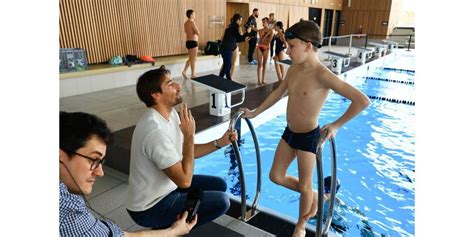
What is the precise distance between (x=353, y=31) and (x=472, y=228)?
24852 mm

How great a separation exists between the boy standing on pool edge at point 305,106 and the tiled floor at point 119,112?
1.58 ft

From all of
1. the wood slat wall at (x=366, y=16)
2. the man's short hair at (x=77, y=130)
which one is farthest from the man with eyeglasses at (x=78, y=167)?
the wood slat wall at (x=366, y=16)

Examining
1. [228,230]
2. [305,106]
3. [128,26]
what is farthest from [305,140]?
[128,26]

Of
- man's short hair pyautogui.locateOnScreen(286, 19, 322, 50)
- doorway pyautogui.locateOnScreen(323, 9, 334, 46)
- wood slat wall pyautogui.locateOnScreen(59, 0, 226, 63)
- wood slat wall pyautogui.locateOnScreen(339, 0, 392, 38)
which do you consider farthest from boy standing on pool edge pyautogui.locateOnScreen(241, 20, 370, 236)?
wood slat wall pyautogui.locateOnScreen(339, 0, 392, 38)

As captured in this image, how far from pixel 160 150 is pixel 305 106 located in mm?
1140

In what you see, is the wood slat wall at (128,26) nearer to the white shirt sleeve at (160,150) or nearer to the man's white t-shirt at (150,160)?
the man's white t-shirt at (150,160)

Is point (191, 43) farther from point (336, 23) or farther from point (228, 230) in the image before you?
point (336, 23)

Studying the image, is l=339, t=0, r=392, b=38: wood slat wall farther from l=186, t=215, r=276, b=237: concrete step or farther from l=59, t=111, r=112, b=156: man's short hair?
l=59, t=111, r=112, b=156: man's short hair

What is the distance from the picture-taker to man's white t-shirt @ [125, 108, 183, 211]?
172 centimetres

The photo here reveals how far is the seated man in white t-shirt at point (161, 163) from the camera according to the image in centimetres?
174

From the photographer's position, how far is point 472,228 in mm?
754

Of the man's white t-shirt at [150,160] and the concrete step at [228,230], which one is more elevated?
the man's white t-shirt at [150,160]
